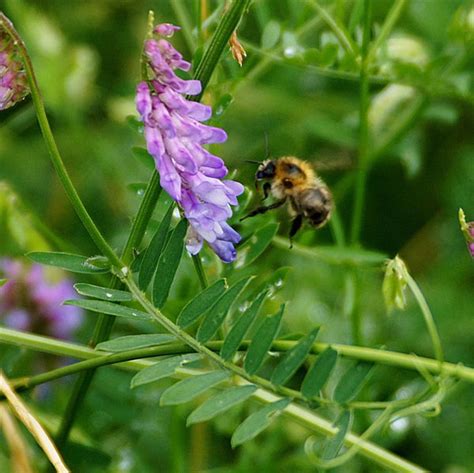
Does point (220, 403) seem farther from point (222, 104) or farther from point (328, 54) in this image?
point (328, 54)

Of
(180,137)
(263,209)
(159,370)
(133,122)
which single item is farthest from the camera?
(263,209)

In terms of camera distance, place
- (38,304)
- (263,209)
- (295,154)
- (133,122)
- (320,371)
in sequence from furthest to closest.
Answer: (295,154) → (38,304) → (263,209) → (133,122) → (320,371)

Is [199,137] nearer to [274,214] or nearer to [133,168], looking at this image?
[274,214]

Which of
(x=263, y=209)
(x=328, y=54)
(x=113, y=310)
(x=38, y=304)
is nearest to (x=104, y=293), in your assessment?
(x=113, y=310)

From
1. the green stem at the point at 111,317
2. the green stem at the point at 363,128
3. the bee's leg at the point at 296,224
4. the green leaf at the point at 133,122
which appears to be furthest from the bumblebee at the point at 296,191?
the green stem at the point at 111,317

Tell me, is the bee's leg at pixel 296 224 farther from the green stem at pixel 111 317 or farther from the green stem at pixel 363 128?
the green stem at pixel 111 317

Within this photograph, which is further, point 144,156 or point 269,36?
point 269,36

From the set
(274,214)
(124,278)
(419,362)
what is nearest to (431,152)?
(274,214)

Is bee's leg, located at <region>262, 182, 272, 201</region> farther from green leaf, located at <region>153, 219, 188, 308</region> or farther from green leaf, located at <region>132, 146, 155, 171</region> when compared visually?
green leaf, located at <region>153, 219, 188, 308</region>
